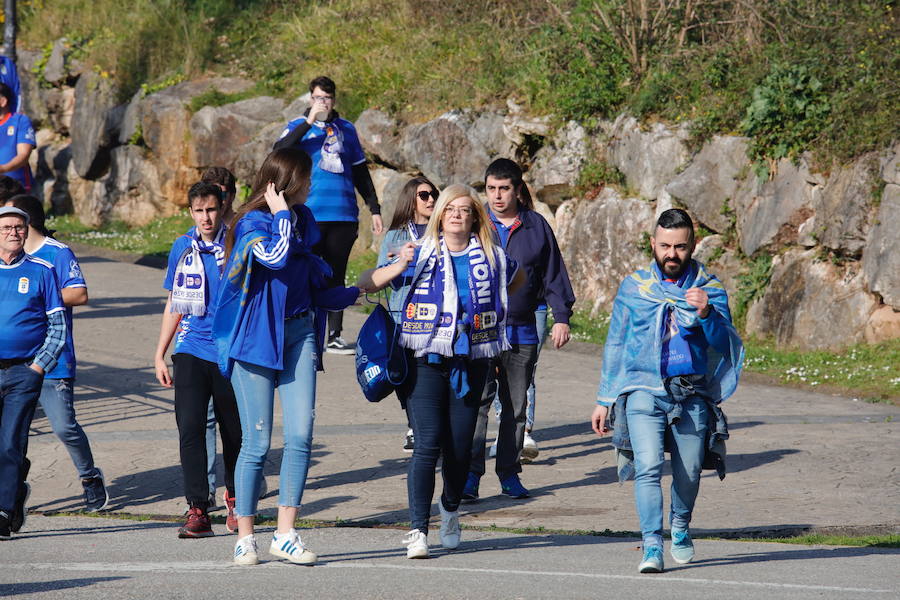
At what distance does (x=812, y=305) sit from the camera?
12.4 meters

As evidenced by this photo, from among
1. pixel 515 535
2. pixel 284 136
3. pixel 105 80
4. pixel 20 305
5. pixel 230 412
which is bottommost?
pixel 515 535

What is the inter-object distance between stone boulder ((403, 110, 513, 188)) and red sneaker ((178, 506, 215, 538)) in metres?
9.95

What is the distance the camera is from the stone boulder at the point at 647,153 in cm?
1434

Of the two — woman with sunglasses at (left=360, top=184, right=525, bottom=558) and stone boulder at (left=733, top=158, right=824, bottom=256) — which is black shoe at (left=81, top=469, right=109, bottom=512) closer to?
woman with sunglasses at (left=360, top=184, right=525, bottom=558)

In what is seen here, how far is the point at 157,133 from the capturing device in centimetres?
2098

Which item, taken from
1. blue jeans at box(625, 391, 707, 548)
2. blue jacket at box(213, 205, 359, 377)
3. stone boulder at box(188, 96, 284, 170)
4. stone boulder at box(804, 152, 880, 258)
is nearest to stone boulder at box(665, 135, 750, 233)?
stone boulder at box(804, 152, 880, 258)

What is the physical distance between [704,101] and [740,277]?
217 centimetres

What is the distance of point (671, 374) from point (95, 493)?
11.2ft

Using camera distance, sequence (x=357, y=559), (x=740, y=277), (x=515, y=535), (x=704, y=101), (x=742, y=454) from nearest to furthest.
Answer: (x=357, y=559)
(x=515, y=535)
(x=742, y=454)
(x=740, y=277)
(x=704, y=101)

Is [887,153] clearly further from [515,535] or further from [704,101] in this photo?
[515,535]

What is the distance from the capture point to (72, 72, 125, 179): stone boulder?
21906mm

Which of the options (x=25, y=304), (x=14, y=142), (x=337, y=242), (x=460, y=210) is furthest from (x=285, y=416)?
(x=14, y=142)

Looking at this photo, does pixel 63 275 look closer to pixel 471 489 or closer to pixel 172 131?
pixel 471 489

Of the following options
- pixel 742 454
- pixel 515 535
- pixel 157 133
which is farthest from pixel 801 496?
pixel 157 133
